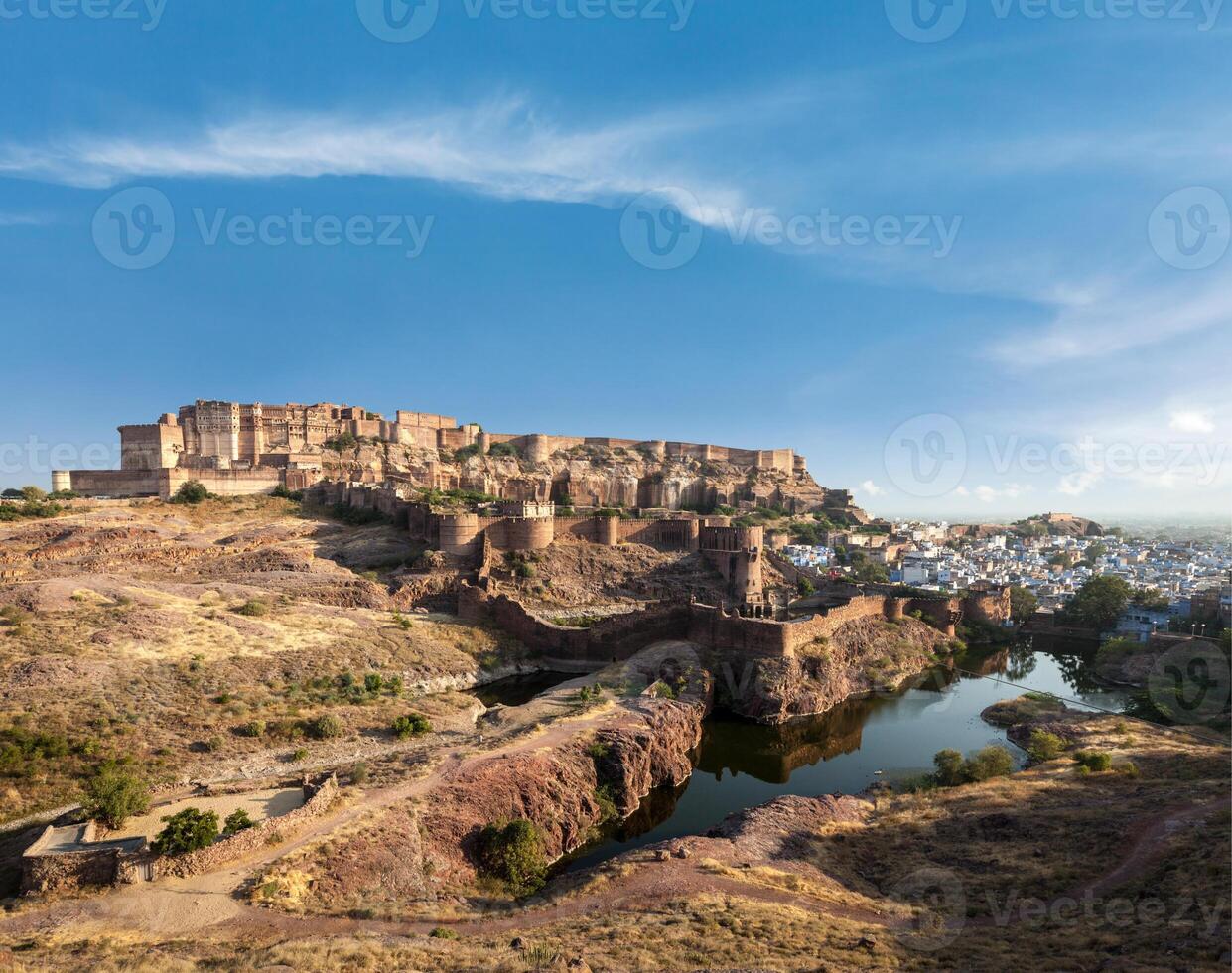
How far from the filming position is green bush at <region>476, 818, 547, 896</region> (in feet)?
48.7

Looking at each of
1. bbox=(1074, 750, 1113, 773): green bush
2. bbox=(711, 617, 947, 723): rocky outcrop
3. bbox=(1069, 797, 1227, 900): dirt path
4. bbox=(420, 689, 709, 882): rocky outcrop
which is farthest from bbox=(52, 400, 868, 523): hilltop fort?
bbox=(1069, 797, 1227, 900): dirt path

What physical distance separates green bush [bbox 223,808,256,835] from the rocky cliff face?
143ft

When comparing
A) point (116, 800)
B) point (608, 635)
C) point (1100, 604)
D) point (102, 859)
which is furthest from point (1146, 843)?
point (1100, 604)

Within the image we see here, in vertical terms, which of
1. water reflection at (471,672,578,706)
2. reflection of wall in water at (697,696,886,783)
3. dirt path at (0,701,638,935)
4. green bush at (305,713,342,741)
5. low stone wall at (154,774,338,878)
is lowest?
reflection of wall in water at (697,696,886,783)

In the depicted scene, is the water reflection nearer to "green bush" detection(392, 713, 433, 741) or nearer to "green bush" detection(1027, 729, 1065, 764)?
"green bush" detection(392, 713, 433, 741)

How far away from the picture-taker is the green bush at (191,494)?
4297 cm

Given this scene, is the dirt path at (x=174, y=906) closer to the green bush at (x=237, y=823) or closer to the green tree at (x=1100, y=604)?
the green bush at (x=237, y=823)

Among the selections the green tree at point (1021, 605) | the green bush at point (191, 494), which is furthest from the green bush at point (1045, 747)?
the green bush at point (191, 494)

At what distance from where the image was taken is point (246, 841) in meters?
13.0

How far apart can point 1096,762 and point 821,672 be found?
12636 mm

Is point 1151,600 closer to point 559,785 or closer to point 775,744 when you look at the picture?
point 775,744

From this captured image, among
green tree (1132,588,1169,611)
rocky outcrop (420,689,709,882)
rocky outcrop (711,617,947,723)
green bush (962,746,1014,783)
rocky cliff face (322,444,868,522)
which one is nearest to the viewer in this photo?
rocky outcrop (420,689,709,882)

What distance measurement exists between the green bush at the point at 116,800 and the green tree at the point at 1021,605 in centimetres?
5141

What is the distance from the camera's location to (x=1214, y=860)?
1084 centimetres
